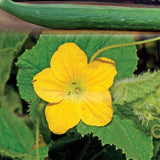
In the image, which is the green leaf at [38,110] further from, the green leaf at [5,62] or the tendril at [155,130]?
the tendril at [155,130]

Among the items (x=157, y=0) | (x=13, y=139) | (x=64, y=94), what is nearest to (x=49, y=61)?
(x=64, y=94)

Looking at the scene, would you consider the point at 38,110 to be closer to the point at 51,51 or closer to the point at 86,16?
the point at 51,51

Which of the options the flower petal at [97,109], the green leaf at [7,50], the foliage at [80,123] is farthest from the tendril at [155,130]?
the green leaf at [7,50]

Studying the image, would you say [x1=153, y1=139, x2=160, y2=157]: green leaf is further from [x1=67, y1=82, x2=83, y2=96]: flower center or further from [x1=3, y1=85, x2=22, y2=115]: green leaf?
[x1=3, y1=85, x2=22, y2=115]: green leaf

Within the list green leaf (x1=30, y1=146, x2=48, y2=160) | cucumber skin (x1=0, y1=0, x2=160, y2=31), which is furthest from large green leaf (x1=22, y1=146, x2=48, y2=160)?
cucumber skin (x1=0, y1=0, x2=160, y2=31)

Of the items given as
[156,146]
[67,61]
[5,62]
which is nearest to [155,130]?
[156,146]

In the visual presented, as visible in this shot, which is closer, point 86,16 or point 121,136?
point 121,136
